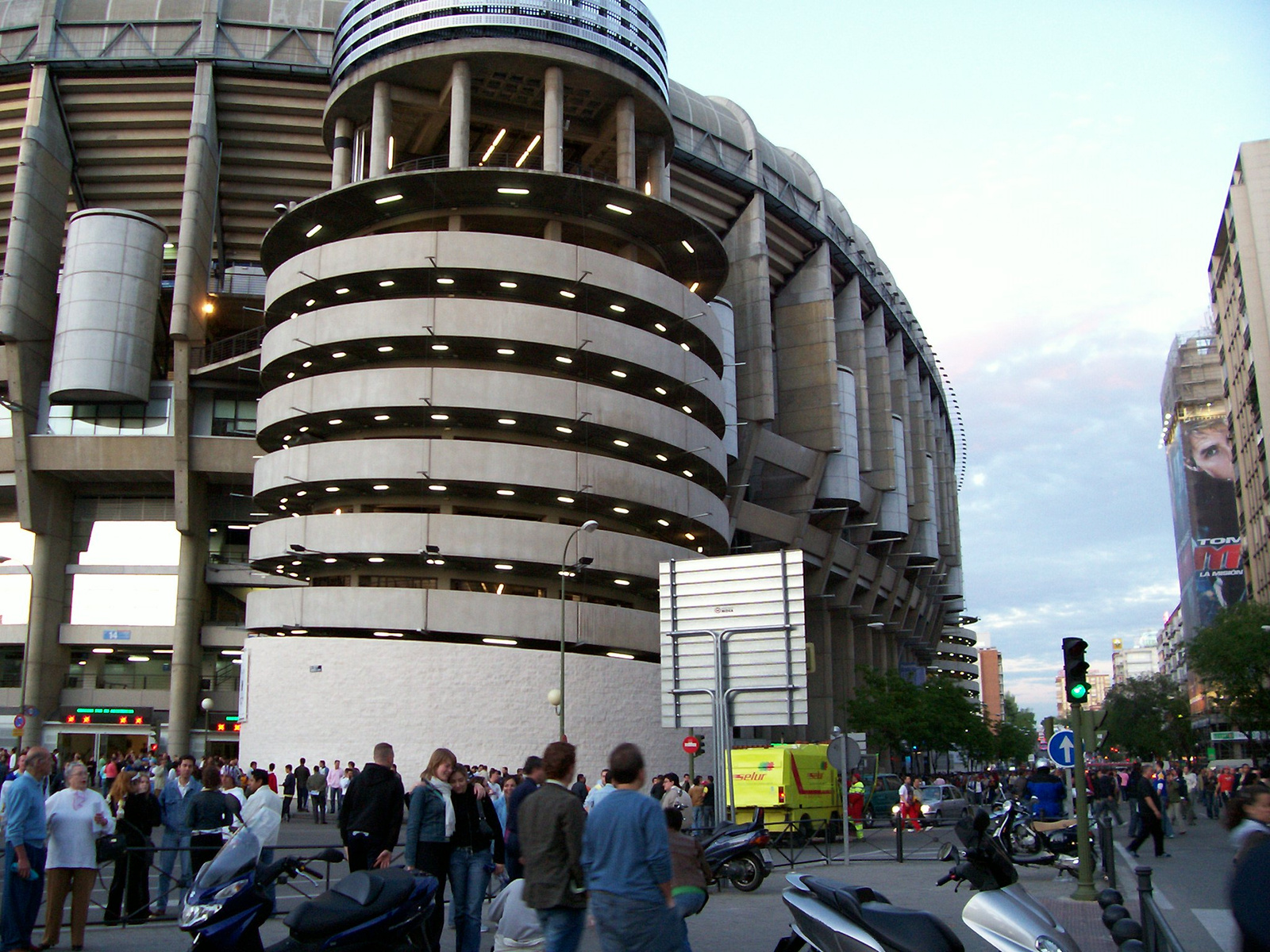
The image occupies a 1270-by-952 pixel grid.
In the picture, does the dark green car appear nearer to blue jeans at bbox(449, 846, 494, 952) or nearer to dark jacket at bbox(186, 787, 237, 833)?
dark jacket at bbox(186, 787, 237, 833)

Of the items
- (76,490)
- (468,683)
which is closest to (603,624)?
(468,683)

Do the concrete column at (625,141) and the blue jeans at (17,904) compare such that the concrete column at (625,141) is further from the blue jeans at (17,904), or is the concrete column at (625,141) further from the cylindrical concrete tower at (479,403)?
the blue jeans at (17,904)

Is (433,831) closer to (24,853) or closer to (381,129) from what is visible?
(24,853)

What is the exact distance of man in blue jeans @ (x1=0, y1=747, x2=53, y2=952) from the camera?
9.84m

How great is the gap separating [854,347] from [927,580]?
988 inches

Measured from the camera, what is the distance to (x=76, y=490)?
51.2 meters

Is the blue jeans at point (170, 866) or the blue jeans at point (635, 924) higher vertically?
the blue jeans at point (635, 924)

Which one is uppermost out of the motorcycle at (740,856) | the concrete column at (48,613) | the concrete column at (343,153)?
the concrete column at (343,153)

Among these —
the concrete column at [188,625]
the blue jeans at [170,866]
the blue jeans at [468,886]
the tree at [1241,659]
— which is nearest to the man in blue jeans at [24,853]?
the blue jeans at [170,866]

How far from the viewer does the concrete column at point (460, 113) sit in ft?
139

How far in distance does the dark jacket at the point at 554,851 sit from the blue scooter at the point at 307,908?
3.18 feet

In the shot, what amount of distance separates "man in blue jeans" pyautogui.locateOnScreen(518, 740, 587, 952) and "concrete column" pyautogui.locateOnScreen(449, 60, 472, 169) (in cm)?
3798

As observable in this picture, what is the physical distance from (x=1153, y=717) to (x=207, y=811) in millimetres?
94583

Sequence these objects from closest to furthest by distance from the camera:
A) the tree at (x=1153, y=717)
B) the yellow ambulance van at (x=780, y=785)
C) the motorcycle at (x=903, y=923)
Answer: the motorcycle at (x=903, y=923) → the yellow ambulance van at (x=780, y=785) → the tree at (x=1153, y=717)
